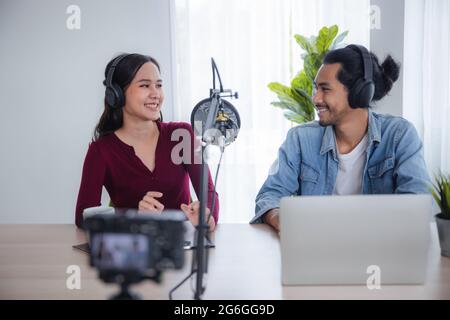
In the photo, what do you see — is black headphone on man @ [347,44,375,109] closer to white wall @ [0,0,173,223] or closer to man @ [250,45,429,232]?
man @ [250,45,429,232]

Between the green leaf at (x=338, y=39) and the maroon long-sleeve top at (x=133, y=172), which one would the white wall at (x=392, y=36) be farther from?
the maroon long-sleeve top at (x=133, y=172)

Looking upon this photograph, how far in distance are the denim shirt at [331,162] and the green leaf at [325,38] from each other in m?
1.07

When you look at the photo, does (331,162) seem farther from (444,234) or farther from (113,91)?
(113,91)

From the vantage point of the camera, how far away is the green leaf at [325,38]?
8.59 ft

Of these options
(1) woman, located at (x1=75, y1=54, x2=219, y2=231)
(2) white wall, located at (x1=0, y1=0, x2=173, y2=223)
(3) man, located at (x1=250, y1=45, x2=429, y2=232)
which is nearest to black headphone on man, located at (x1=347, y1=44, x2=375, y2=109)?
(3) man, located at (x1=250, y1=45, x2=429, y2=232)

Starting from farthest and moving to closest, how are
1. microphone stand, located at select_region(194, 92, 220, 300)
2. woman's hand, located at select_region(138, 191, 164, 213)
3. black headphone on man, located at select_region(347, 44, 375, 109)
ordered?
black headphone on man, located at select_region(347, 44, 375, 109) → woman's hand, located at select_region(138, 191, 164, 213) → microphone stand, located at select_region(194, 92, 220, 300)

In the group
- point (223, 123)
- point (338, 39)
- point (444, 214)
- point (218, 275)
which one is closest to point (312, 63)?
point (338, 39)

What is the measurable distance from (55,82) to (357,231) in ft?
9.27

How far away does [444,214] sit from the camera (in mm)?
1078

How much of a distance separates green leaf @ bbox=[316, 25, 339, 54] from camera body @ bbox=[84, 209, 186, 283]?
2.31 m

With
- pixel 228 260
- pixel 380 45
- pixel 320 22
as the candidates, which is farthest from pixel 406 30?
pixel 228 260

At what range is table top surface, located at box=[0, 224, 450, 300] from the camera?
0.88 meters

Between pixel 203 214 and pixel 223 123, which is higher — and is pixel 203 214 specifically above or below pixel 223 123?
below

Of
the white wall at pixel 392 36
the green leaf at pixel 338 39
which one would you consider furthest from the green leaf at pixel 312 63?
the white wall at pixel 392 36
